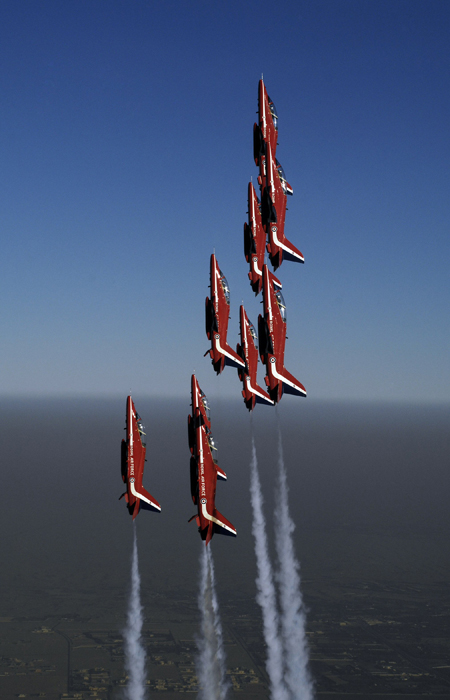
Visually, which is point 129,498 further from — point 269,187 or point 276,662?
point 276,662

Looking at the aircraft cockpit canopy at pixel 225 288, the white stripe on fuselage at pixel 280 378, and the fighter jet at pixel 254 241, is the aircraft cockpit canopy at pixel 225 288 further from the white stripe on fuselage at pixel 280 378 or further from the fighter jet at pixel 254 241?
the white stripe on fuselage at pixel 280 378

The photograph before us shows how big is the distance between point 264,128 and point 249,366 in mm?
23528

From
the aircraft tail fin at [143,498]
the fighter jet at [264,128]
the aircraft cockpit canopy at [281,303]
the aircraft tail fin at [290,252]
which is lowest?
the aircraft tail fin at [143,498]

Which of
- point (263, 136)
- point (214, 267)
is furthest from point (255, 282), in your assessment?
point (263, 136)

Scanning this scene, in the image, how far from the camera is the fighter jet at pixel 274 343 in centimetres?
5841

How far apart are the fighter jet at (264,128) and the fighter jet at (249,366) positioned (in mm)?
15309

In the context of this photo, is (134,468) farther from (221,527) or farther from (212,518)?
(221,527)

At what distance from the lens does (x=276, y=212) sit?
60.6 meters

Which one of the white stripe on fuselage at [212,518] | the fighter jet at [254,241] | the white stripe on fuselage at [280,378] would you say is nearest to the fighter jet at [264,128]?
the fighter jet at [254,241]

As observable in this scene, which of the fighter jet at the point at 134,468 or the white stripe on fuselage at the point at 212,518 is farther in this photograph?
the fighter jet at the point at 134,468

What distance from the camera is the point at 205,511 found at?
5747 centimetres

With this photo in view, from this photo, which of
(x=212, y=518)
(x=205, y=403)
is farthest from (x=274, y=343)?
(x=212, y=518)

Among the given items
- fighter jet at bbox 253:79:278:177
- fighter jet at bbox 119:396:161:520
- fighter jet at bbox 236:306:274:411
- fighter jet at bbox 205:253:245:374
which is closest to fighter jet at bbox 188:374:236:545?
fighter jet at bbox 205:253:245:374

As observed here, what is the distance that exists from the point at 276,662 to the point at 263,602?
20385mm
